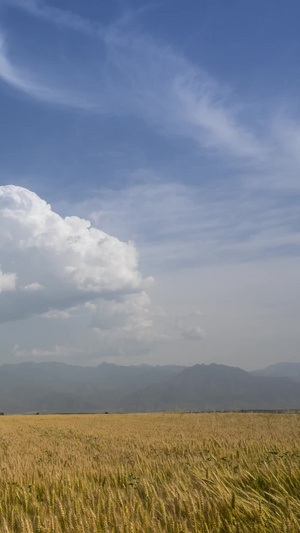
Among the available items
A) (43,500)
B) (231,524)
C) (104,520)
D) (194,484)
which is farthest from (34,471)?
(231,524)

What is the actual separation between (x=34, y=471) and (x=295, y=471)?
5158 millimetres

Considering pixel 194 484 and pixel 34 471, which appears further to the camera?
pixel 34 471

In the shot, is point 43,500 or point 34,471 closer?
point 43,500

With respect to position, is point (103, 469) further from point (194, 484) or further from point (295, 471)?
point (295, 471)

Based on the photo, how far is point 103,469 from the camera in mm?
9180

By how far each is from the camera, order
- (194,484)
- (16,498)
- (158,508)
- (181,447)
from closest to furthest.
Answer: (158,508) → (194,484) → (16,498) → (181,447)

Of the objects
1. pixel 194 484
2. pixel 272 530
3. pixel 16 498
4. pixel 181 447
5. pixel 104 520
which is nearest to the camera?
pixel 272 530

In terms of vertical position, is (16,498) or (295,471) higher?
(295,471)

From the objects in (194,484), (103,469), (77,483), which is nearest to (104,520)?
(194,484)

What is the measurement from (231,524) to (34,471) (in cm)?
563

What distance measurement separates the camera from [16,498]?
7.39m

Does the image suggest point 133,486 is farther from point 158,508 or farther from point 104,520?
point 104,520

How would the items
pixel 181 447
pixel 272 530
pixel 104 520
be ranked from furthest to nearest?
pixel 181 447
pixel 104 520
pixel 272 530

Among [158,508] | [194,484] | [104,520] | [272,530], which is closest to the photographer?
[272,530]
